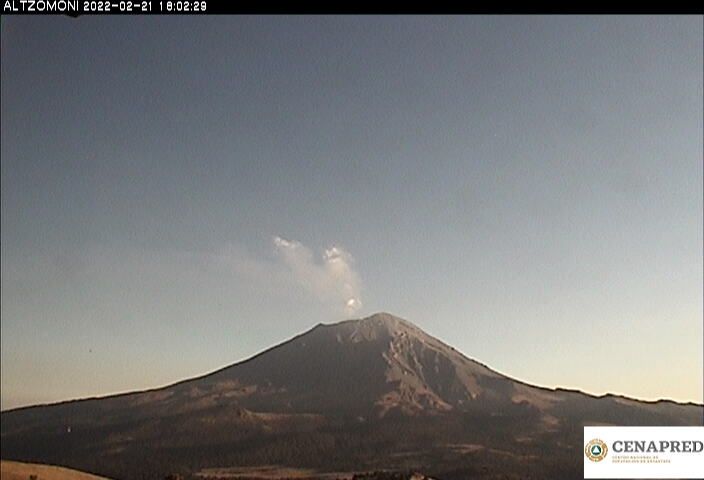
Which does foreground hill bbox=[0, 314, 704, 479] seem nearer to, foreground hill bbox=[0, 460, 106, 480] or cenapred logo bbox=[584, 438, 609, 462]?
foreground hill bbox=[0, 460, 106, 480]

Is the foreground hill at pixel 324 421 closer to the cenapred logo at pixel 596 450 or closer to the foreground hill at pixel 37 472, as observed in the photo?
the foreground hill at pixel 37 472

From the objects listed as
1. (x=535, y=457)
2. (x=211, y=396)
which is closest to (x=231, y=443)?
(x=211, y=396)

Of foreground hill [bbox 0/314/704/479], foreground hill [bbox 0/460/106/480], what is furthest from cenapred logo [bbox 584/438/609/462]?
foreground hill [bbox 0/460/106/480]

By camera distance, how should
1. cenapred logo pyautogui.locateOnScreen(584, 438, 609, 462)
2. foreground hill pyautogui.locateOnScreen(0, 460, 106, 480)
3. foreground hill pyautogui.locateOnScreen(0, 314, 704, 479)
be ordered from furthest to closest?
foreground hill pyautogui.locateOnScreen(0, 314, 704, 479) → foreground hill pyautogui.locateOnScreen(0, 460, 106, 480) → cenapred logo pyautogui.locateOnScreen(584, 438, 609, 462)

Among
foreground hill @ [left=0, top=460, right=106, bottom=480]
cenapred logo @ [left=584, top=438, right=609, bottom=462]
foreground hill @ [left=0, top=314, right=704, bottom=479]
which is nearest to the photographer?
cenapred logo @ [left=584, top=438, right=609, bottom=462]

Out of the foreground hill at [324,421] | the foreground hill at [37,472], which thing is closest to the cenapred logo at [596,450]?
the foreground hill at [324,421]
